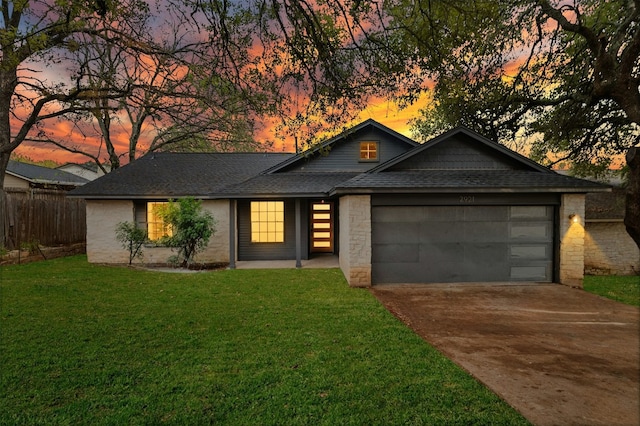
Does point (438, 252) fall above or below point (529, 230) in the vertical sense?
below

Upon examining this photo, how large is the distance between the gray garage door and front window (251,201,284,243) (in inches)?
198

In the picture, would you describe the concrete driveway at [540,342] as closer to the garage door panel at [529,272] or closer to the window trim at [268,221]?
the garage door panel at [529,272]

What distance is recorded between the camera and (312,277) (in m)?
9.77

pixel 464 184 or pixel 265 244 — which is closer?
pixel 464 184

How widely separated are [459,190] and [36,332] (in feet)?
30.4

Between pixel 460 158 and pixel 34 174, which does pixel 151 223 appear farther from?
pixel 34 174

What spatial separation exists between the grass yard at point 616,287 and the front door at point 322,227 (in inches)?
335

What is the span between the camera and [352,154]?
1323cm

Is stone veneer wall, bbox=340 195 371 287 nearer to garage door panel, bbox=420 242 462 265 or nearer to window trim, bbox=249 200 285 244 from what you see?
garage door panel, bbox=420 242 462 265

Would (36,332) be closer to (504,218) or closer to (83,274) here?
(83,274)

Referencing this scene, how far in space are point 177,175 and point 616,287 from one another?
1542 centimetres

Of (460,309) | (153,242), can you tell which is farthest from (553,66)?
(153,242)

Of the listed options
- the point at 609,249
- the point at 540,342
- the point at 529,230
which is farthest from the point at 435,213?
the point at 609,249

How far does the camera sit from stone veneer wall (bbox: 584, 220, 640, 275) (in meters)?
11.4
